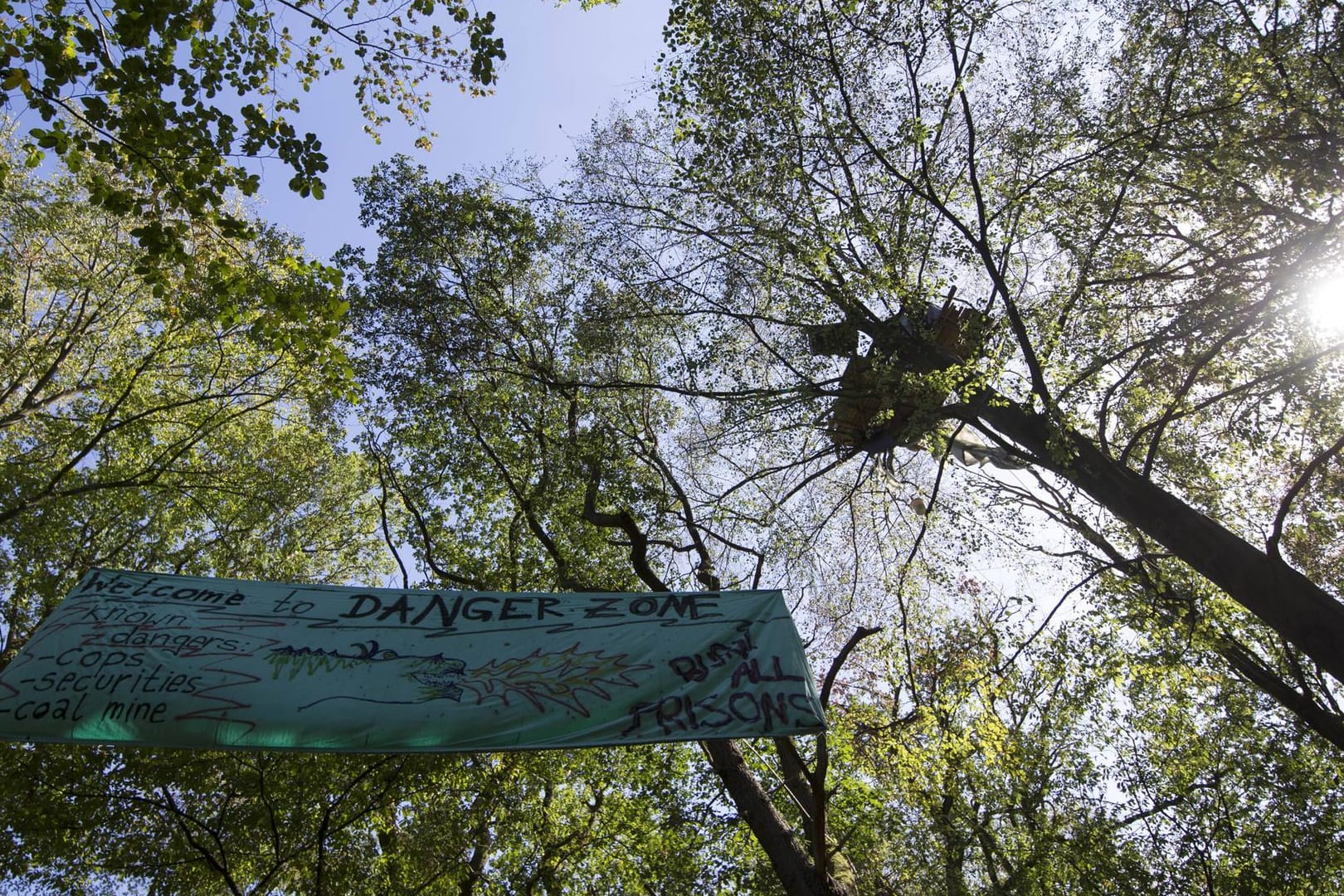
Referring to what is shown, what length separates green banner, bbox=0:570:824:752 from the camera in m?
3.96

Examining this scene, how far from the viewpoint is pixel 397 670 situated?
436 cm

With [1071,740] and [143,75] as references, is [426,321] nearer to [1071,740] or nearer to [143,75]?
[143,75]

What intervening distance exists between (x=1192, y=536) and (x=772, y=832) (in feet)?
14.7

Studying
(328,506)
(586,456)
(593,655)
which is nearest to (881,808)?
(586,456)

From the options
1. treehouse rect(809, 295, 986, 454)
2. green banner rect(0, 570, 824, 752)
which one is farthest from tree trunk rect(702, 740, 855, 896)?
treehouse rect(809, 295, 986, 454)

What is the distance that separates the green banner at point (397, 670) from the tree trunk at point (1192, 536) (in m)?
4.17

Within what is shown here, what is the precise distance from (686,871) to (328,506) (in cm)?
911

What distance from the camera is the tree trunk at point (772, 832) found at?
20.0ft

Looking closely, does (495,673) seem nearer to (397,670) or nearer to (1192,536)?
(397,670)

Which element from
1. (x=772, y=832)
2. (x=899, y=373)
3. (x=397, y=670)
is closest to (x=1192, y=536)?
(x=899, y=373)

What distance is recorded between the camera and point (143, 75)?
485cm

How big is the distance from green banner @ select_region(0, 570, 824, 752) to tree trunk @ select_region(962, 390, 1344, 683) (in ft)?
13.7

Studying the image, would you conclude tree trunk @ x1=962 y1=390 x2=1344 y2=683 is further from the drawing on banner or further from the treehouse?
the drawing on banner

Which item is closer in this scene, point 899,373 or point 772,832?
point 772,832
